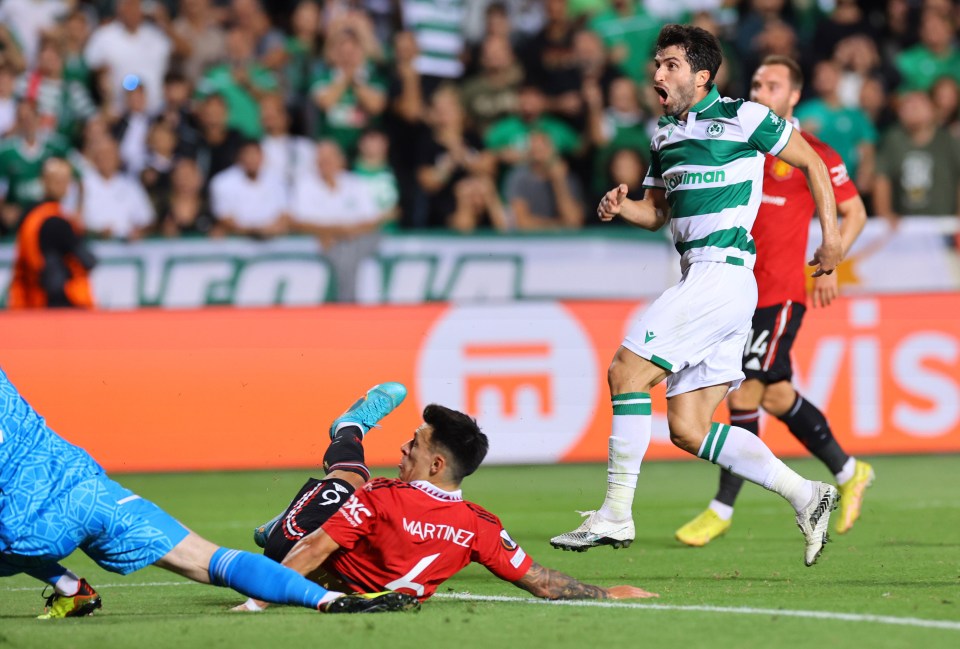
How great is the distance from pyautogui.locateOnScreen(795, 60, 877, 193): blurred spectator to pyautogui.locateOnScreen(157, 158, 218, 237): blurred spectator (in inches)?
245

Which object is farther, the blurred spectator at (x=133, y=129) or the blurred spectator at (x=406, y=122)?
the blurred spectator at (x=133, y=129)

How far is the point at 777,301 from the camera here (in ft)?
28.1

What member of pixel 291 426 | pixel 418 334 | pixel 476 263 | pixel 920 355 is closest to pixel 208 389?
pixel 291 426

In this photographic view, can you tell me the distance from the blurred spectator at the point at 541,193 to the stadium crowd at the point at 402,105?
2 centimetres

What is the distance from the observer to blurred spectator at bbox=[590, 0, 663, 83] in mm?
16500

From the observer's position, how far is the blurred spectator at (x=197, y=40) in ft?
54.6

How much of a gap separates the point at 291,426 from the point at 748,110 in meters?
6.36

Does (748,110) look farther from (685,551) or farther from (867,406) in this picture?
(867,406)

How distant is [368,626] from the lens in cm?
556

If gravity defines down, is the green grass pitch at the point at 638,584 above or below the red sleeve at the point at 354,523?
below

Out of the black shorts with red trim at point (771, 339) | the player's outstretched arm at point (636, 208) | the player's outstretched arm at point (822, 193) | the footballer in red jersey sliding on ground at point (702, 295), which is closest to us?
the player's outstretched arm at point (822, 193)

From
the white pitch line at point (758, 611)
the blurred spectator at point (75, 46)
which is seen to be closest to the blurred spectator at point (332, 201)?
the blurred spectator at point (75, 46)

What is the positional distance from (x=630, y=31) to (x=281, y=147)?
14.2 feet

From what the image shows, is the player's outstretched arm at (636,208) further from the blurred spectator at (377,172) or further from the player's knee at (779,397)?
the blurred spectator at (377,172)
